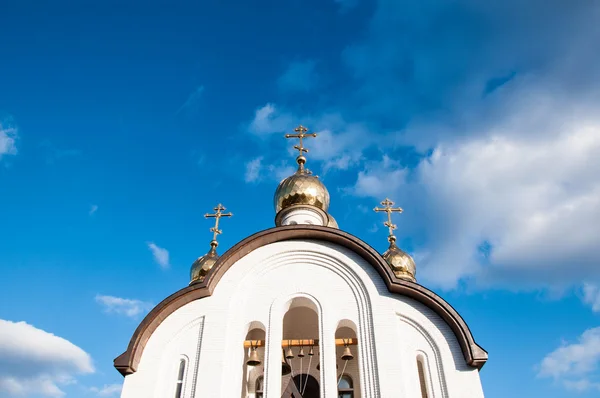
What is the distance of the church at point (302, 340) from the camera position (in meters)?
7.89

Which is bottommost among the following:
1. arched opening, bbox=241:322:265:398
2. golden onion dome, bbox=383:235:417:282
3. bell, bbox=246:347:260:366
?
bell, bbox=246:347:260:366

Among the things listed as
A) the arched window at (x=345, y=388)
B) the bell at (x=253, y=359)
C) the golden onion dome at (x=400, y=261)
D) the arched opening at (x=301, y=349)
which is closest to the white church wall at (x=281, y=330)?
the bell at (x=253, y=359)

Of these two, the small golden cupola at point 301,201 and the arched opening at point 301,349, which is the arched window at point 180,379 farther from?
the small golden cupola at point 301,201

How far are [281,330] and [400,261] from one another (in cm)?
736

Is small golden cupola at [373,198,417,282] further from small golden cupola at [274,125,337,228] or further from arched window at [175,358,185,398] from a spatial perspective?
arched window at [175,358,185,398]

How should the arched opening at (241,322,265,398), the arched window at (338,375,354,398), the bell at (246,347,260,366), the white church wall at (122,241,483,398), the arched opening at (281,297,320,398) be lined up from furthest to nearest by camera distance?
1. the arched window at (338,375,354,398)
2. the arched opening at (281,297,320,398)
3. the arched opening at (241,322,265,398)
4. the bell at (246,347,260,366)
5. the white church wall at (122,241,483,398)

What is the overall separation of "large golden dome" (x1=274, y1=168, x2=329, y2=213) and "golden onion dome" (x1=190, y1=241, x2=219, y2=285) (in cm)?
343

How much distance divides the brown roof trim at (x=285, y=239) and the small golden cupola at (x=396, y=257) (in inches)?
235

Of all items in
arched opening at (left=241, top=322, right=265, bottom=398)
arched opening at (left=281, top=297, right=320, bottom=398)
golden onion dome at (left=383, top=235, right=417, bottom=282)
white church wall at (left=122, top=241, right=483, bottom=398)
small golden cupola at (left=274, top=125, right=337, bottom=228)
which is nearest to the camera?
white church wall at (left=122, top=241, right=483, bottom=398)

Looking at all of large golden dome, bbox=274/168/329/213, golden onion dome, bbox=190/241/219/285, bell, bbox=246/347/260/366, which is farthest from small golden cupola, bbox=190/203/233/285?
bell, bbox=246/347/260/366

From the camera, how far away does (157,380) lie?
26.5 ft

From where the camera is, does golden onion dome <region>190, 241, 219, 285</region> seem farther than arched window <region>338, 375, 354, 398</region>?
Yes

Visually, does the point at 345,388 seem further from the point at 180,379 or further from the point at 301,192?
the point at 301,192

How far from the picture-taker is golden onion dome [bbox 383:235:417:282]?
14.9m
